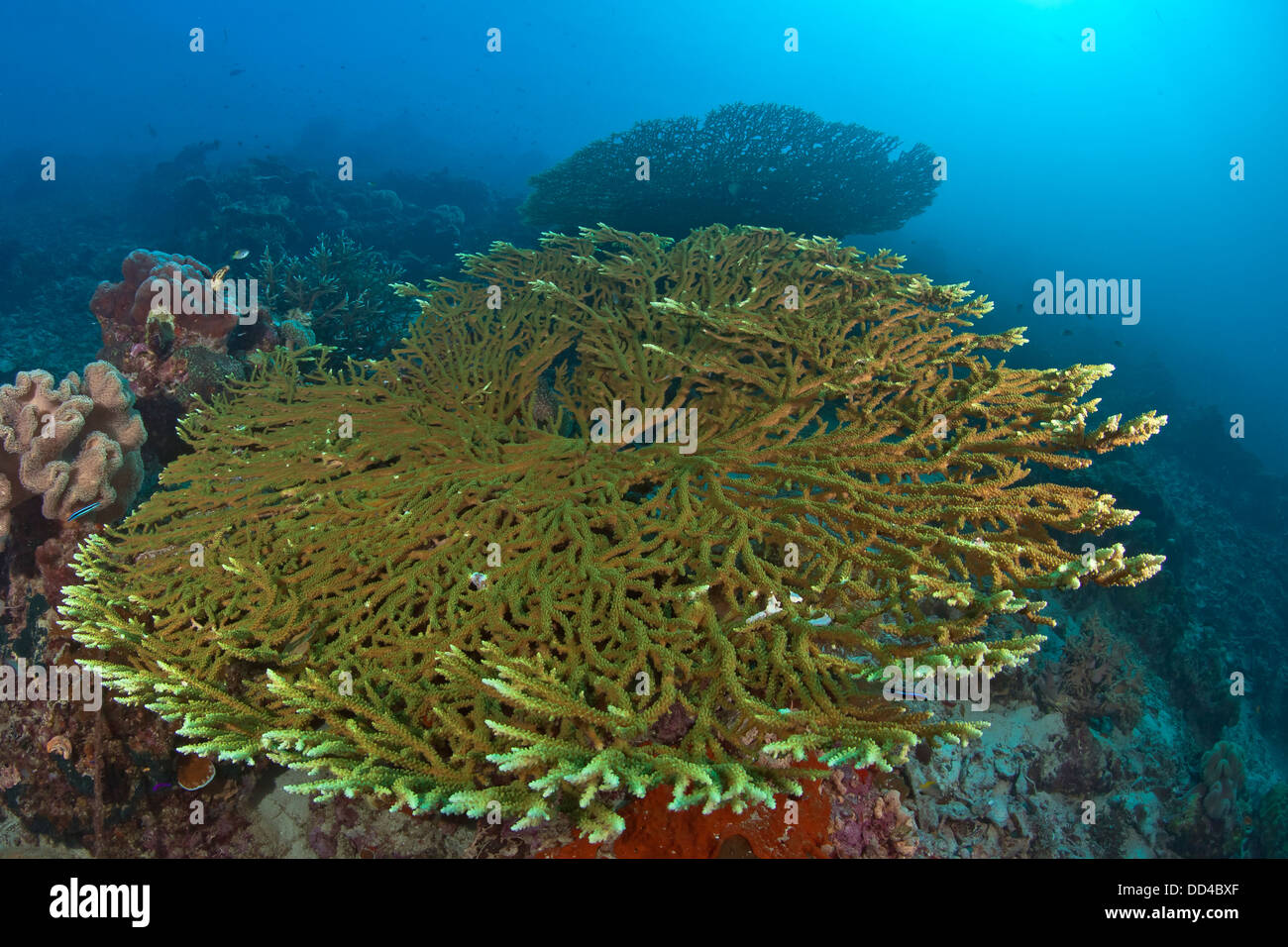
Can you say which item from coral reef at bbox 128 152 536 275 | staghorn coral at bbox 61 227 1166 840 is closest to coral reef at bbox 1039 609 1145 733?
staghorn coral at bbox 61 227 1166 840

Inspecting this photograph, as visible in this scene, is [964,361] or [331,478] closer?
[331,478]

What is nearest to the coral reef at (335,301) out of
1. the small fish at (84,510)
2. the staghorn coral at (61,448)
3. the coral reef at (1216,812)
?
the staghorn coral at (61,448)

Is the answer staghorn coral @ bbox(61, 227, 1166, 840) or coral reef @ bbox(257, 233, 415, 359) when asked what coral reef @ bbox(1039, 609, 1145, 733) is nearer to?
staghorn coral @ bbox(61, 227, 1166, 840)

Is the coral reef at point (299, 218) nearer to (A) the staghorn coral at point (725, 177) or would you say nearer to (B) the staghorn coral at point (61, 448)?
(A) the staghorn coral at point (725, 177)

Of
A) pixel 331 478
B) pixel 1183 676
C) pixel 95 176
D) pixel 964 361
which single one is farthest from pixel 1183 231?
pixel 95 176

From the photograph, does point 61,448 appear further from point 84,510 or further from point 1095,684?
point 1095,684

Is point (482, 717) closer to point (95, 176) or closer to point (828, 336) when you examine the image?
point (828, 336)

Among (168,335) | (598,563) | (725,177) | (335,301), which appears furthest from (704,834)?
(725,177)
